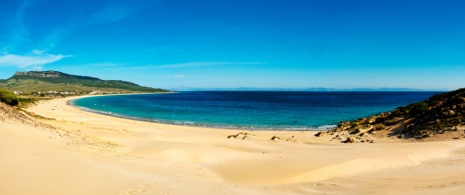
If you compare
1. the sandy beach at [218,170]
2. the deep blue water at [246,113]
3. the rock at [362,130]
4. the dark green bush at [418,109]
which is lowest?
the deep blue water at [246,113]

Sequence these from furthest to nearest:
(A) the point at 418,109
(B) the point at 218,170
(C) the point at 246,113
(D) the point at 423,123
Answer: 1. (C) the point at 246,113
2. (A) the point at 418,109
3. (D) the point at 423,123
4. (B) the point at 218,170

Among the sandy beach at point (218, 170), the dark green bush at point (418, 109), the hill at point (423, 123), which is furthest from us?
the dark green bush at point (418, 109)

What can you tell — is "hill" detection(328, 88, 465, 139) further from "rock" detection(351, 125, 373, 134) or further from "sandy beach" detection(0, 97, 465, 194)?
"sandy beach" detection(0, 97, 465, 194)

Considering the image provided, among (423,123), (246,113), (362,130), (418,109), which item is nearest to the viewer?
(423,123)

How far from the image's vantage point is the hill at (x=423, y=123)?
25234 millimetres

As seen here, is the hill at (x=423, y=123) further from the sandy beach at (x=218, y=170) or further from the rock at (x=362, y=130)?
the sandy beach at (x=218, y=170)

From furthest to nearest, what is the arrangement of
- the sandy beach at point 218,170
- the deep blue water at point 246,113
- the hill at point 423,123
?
the deep blue water at point 246,113
the hill at point 423,123
the sandy beach at point 218,170

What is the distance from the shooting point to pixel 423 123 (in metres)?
27.6

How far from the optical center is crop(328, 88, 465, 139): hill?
25234mm

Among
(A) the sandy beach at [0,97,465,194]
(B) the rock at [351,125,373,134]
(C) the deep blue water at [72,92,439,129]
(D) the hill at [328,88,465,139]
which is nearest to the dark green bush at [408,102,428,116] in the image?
(D) the hill at [328,88,465,139]

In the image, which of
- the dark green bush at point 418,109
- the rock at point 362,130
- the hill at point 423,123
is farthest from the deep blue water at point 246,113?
the dark green bush at point 418,109

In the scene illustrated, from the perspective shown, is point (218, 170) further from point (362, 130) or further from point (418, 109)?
point (418, 109)

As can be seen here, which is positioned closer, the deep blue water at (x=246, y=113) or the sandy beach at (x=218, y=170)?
the sandy beach at (x=218, y=170)

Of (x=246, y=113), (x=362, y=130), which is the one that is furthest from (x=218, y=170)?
(x=246, y=113)
